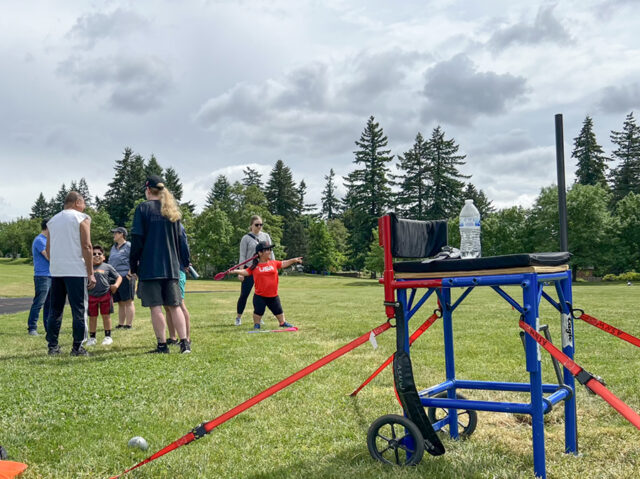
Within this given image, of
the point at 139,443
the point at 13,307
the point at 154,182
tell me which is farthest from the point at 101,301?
the point at 13,307

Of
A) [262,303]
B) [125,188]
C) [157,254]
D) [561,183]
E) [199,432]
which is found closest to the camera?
[199,432]

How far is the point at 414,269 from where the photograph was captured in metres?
3.31

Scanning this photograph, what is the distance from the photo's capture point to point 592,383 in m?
2.66

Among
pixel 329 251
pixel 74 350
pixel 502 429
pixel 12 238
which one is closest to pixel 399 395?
pixel 502 429

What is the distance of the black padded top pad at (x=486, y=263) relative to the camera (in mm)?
2939

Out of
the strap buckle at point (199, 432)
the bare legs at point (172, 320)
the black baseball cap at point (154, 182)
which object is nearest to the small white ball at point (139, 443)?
the strap buckle at point (199, 432)

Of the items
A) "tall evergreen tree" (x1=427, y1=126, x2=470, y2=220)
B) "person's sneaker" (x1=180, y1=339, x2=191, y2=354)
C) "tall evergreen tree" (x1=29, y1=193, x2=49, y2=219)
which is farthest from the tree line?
"person's sneaker" (x1=180, y1=339, x2=191, y2=354)

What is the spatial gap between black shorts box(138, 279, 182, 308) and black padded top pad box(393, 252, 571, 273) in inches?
173

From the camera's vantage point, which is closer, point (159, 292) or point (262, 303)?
point (159, 292)

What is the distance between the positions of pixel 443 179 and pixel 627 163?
28.2m

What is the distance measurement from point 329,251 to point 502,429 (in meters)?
80.4

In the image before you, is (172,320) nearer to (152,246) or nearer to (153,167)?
(152,246)

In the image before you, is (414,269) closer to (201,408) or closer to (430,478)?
(430,478)

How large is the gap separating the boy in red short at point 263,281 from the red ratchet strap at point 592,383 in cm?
761
